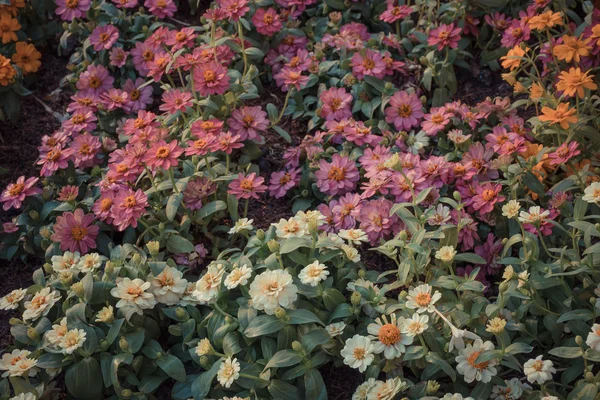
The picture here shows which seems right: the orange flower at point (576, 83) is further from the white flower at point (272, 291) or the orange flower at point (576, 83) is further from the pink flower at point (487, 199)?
the white flower at point (272, 291)

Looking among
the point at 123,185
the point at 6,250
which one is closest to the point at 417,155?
the point at 123,185

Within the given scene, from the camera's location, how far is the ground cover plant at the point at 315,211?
104 inches

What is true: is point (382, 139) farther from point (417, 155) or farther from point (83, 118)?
point (83, 118)

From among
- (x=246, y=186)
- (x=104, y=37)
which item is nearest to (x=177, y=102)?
(x=246, y=186)

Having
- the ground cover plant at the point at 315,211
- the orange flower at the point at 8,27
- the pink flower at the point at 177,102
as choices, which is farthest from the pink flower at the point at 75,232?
the orange flower at the point at 8,27

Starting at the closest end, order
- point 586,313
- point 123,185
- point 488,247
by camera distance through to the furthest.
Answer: point 586,313 → point 488,247 → point 123,185

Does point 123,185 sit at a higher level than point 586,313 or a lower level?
higher

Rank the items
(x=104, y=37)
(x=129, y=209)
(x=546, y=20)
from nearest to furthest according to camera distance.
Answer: (x=129, y=209) → (x=546, y=20) → (x=104, y=37)

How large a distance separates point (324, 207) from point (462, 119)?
797mm

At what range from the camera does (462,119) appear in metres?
3.51

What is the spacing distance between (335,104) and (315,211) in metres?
0.87

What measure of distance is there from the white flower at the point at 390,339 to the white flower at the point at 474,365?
0.57ft

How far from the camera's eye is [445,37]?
368 centimetres

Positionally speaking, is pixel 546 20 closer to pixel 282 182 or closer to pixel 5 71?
pixel 282 182
